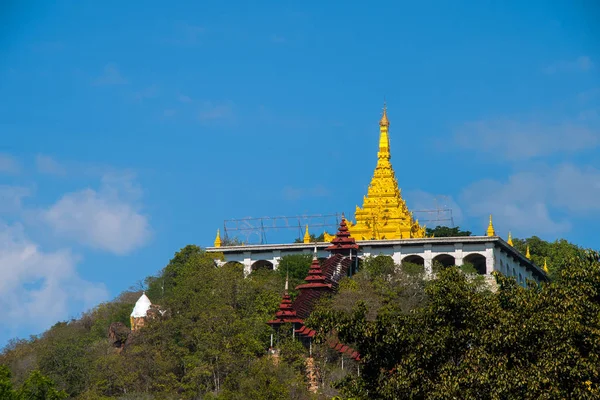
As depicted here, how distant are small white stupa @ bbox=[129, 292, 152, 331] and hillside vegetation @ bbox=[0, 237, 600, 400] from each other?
57.9 inches

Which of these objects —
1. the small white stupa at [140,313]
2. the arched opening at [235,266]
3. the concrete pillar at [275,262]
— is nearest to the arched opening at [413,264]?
the concrete pillar at [275,262]

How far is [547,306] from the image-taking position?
4322cm

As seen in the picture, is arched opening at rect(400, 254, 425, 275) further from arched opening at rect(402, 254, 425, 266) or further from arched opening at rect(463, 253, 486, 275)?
arched opening at rect(463, 253, 486, 275)

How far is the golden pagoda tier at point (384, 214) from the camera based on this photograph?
9050 centimetres

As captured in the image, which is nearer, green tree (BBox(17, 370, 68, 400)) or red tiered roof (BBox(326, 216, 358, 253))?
green tree (BBox(17, 370, 68, 400))

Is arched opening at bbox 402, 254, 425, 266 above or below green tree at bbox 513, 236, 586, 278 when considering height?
below

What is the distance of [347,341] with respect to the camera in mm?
44344

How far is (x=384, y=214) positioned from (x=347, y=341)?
4787 cm

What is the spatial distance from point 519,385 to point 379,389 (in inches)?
194

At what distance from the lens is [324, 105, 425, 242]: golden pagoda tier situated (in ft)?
297

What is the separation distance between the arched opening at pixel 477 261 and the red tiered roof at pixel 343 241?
7.97 meters

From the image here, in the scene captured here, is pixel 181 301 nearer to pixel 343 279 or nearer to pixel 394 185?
pixel 343 279

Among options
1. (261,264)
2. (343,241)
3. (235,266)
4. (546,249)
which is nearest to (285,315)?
(343,241)

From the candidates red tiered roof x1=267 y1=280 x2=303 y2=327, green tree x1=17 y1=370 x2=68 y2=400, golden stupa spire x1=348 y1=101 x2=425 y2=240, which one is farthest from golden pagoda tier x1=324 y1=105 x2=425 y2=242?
green tree x1=17 y1=370 x2=68 y2=400
